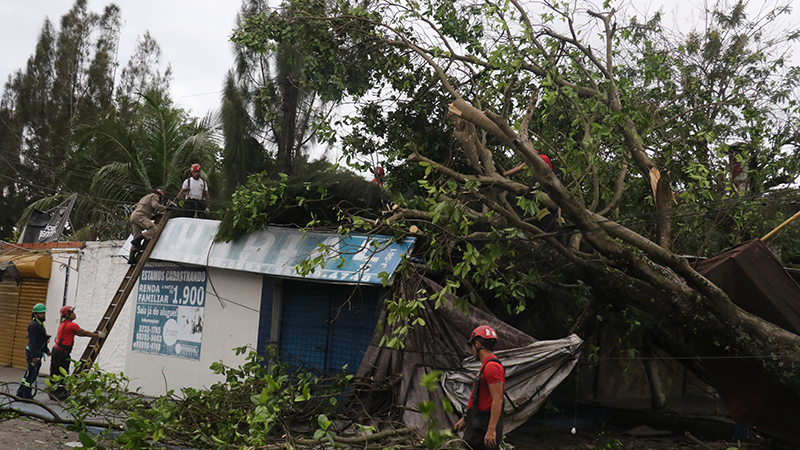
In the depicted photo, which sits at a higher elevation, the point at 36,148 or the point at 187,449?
the point at 36,148

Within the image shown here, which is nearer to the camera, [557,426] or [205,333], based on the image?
[557,426]

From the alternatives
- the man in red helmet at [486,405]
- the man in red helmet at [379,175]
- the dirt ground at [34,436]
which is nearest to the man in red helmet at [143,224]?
the dirt ground at [34,436]

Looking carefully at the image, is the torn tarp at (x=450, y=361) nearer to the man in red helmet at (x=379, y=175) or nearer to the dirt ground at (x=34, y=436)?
the man in red helmet at (x=379, y=175)

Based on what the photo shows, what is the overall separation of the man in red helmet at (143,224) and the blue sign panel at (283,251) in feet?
0.77

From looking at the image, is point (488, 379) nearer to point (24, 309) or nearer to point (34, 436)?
point (34, 436)

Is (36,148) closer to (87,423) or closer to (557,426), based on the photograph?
(87,423)

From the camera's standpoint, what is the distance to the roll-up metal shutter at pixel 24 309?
15.1 meters

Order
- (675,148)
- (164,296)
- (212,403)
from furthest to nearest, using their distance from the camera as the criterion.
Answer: (164,296) < (675,148) < (212,403)

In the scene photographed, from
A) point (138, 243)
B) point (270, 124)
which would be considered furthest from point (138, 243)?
point (270, 124)

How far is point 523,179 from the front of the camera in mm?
8891

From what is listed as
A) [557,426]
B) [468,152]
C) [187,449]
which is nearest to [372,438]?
[187,449]

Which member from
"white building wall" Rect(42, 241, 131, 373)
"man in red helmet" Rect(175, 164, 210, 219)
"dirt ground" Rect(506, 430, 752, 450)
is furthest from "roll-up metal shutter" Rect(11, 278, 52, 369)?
"dirt ground" Rect(506, 430, 752, 450)

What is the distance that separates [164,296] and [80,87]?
2428cm

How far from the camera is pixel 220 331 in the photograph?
34.4 ft
